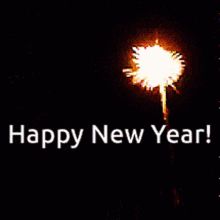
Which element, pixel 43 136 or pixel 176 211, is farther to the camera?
pixel 43 136

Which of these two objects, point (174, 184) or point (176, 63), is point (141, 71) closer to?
point (176, 63)

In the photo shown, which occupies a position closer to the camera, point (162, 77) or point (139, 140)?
point (162, 77)

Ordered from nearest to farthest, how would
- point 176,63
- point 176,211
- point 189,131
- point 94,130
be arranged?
point 176,211, point 176,63, point 189,131, point 94,130

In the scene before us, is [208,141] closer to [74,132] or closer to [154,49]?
[74,132]

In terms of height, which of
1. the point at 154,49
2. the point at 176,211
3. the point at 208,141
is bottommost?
the point at 176,211

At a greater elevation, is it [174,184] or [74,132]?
[74,132]

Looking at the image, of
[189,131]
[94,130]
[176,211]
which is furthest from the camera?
[94,130]

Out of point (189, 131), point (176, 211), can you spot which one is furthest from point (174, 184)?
point (189, 131)

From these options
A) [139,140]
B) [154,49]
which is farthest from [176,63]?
[139,140]

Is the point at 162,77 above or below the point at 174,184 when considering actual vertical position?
above
